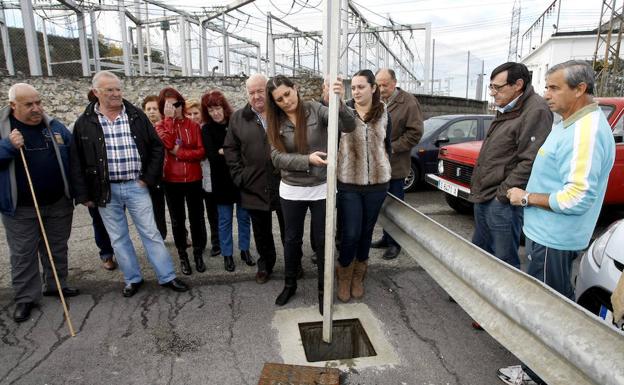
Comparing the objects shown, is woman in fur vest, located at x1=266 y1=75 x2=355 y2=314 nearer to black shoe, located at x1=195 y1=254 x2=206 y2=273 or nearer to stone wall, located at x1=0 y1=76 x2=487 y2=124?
black shoe, located at x1=195 y1=254 x2=206 y2=273

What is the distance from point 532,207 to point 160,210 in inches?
142

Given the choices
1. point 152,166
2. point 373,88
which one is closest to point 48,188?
point 152,166

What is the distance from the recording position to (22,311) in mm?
3104

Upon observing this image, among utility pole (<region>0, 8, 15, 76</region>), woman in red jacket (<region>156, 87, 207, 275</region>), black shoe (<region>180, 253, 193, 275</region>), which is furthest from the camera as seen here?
utility pole (<region>0, 8, 15, 76</region>)

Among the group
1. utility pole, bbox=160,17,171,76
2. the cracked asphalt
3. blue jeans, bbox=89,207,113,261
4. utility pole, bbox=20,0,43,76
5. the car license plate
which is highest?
utility pole, bbox=160,17,171,76

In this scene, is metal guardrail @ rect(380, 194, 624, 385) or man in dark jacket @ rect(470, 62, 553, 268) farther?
man in dark jacket @ rect(470, 62, 553, 268)

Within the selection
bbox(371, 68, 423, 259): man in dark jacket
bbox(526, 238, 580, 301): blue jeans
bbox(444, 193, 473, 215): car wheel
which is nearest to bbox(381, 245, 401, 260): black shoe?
bbox(371, 68, 423, 259): man in dark jacket

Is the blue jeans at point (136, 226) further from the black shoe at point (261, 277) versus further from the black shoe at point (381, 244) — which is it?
the black shoe at point (381, 244)

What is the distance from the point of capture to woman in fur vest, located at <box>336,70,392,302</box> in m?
3.11

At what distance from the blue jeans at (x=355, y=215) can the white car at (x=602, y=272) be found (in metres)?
1.44

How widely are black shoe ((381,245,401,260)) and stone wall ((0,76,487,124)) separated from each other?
6492mm

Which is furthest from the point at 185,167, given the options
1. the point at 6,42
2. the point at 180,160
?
the point at 6,42

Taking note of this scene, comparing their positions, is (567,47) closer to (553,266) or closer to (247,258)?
(247,258)

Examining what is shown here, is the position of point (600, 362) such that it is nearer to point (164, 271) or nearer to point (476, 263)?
point (476, 263)
